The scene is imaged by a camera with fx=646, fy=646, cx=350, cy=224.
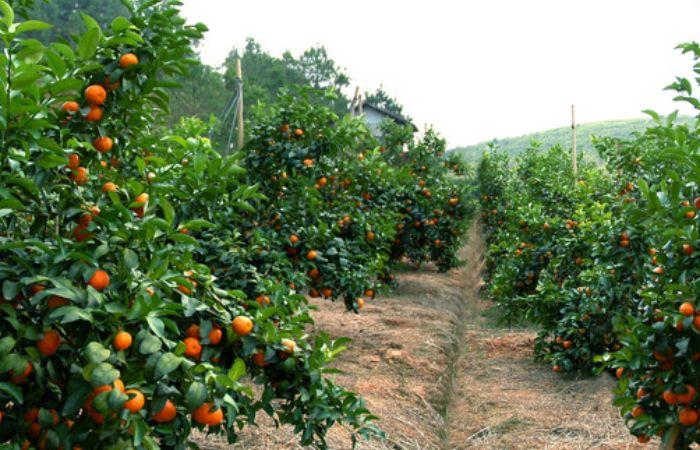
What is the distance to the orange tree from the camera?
4.99 feet

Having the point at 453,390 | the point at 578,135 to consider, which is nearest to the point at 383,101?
the point at 578,135

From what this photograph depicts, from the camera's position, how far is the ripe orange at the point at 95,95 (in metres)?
1.87

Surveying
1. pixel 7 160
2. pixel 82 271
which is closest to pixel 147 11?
pixel 7 160

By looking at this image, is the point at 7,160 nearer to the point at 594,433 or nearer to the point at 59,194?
the point at 59,194

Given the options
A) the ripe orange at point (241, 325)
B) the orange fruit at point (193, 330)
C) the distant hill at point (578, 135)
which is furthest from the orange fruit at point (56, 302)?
the distant hill at point (578, 135)

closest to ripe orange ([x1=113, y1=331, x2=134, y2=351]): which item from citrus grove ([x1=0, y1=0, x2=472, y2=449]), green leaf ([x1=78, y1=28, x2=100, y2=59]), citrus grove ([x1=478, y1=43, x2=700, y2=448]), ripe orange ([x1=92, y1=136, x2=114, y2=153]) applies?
citrus grove ([x1=0, y1=0, x2=472, y2=449])

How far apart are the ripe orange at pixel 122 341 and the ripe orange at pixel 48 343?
15cm

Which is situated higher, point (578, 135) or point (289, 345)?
point (578, 135)

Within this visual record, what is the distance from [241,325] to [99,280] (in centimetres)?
46

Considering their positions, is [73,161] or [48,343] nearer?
[48,343]

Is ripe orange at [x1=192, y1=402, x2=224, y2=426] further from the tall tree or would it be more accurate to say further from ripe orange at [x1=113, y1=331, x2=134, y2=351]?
the tall tree

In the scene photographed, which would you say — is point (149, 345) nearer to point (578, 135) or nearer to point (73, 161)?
point (73, 161)

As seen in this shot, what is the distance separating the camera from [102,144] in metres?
1.96

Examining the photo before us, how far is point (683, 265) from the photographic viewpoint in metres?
2.41
